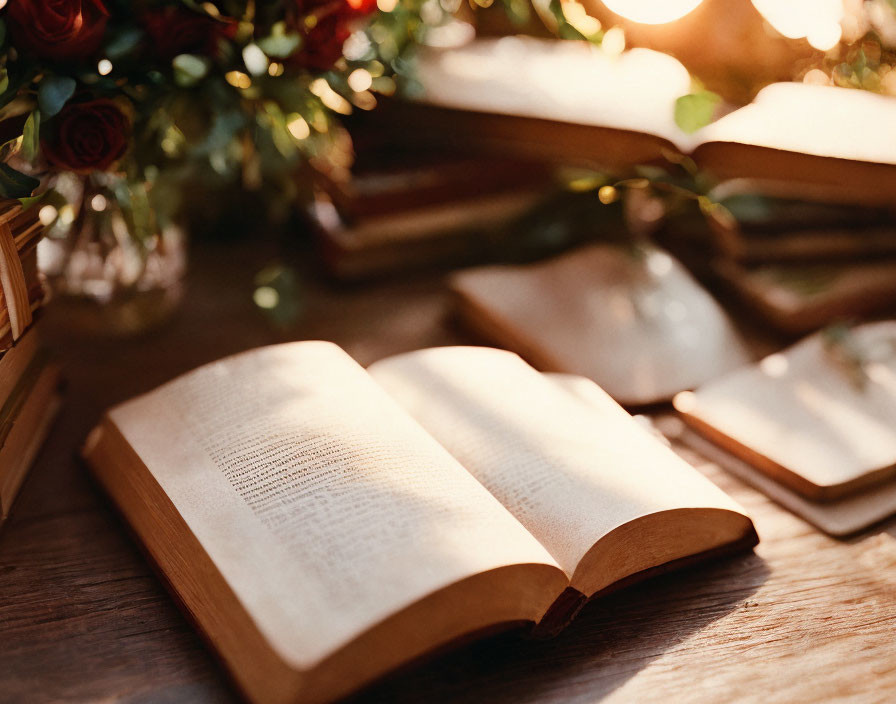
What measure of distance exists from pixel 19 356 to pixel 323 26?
0.47m

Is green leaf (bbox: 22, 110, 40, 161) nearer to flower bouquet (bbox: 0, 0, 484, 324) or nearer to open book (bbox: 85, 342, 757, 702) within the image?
flower bouquet (bbox: 0, 0, 484, 324)

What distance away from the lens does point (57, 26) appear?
2.55 ft

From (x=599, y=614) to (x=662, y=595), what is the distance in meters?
0.07

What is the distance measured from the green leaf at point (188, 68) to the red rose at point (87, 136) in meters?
0.07

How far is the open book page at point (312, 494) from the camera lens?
0.62 metres

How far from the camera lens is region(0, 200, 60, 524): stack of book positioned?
79cm

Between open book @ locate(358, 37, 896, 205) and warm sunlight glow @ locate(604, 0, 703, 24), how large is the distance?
0.32ft

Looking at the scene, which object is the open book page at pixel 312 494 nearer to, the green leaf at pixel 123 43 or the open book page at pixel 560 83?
the green leaf at pixel 123 43

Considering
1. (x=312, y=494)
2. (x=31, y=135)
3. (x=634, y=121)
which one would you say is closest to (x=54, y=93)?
(x=31, y=135)

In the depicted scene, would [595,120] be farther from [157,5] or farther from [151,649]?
[151,649]

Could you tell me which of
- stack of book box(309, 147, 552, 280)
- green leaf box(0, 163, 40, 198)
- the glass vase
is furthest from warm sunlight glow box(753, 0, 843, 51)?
green leaf box(0, 163, 40, 198)

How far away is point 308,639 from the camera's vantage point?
589 millimetres

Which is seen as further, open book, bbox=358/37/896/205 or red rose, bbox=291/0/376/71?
open book, bbox=358/37/896/205

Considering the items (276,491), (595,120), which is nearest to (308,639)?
(276,491)
